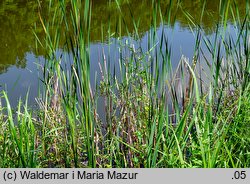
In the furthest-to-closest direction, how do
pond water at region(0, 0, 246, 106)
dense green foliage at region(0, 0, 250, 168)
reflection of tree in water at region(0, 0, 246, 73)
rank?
reflection of tree in water at region(0, 0, 246, 73)
pond water at region(0, 0, 246, 106)
dense green foliage at region(0, 0, 250, 168)

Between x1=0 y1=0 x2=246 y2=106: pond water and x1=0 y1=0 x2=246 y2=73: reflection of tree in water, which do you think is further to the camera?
x1=0 y1=0 x2=246 y2=73: reflection of tree in water

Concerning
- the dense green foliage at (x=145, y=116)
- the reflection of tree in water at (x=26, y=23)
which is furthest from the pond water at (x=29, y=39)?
the dense green foliage at (x=145, y=116)

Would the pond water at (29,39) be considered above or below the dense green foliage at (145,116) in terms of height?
below

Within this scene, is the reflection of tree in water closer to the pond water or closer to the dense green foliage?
the pond water

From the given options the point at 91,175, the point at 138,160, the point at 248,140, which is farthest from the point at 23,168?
the point at 248,140

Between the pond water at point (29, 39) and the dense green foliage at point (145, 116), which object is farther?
the pond water at point (29, 39)

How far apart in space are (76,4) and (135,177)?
533 millimetres

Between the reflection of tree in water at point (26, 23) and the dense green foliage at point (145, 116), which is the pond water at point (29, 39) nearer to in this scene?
the reflection of tree in water at point (26, 23)

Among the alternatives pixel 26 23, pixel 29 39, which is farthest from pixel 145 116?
pixel 26 23

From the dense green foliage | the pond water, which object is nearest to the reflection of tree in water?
the pond water

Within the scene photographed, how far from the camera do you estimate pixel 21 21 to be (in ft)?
30.0

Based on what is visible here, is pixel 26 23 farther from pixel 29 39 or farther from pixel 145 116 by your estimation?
pixel 145 116

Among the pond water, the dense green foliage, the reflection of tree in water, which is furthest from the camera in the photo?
the reflection of tree in water

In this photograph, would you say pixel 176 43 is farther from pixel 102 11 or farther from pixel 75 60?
pixel 75 60
